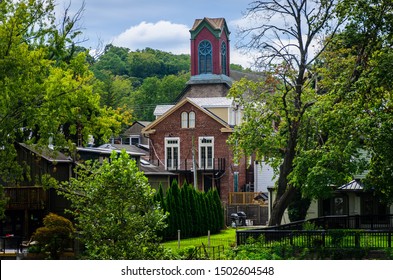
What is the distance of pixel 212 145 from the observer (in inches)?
3054

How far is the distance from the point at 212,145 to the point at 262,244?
140 ft

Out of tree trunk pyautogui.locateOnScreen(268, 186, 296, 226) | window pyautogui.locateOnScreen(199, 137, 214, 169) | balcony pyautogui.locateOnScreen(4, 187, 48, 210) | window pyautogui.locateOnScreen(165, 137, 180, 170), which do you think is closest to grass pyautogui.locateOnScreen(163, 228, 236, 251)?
tree trunk pyautogui.locateOnScreen(268, 186, 296, 226)

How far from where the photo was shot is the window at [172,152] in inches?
3070

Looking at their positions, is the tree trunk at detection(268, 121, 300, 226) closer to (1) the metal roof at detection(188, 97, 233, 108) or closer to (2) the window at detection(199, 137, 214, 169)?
(2) the window at detection(199, 137, 214, 169)

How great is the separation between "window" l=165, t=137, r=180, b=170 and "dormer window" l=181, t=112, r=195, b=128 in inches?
52.7

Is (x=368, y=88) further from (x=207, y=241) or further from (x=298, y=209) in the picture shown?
(x=298, y=209)

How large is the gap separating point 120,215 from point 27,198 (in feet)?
70.8

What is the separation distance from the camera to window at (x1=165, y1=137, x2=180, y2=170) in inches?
3070

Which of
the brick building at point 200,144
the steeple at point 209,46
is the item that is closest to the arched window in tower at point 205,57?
the steeple at point 209,46

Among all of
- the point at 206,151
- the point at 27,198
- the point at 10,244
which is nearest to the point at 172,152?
the point at 206,151

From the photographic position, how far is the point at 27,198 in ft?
158

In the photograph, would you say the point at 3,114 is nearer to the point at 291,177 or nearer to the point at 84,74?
the point at 84,74

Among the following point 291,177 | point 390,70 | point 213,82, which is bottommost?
point 291,177
